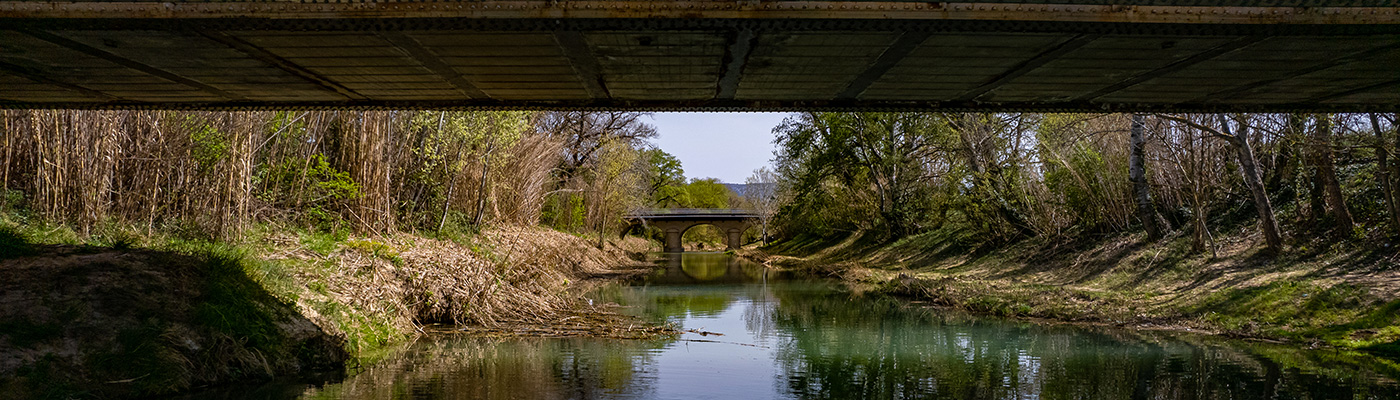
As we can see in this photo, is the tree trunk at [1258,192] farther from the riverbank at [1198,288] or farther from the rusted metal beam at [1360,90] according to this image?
the rusted metal beam at [1360,90]

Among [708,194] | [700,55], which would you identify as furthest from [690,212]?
[700,55]

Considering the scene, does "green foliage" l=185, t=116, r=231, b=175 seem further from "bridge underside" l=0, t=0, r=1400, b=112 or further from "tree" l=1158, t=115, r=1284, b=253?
"tree" l=1158, t=115, r=1284, b=253

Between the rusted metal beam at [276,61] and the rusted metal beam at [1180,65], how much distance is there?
21.6 feet

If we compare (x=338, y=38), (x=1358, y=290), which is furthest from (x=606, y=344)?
(x=1358, y=290)

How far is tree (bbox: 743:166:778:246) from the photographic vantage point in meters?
73.8

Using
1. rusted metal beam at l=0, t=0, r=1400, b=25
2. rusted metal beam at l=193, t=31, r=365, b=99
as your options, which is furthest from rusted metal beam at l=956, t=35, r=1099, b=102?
rusted metal beam at l=193, t=31, r=365, b=99

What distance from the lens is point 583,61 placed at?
21.6 feet

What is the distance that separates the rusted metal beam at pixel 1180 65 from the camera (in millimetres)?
5966

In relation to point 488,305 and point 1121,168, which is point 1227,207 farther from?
point 488,305

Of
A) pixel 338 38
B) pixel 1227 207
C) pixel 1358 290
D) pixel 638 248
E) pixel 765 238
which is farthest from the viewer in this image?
pixel 765 238

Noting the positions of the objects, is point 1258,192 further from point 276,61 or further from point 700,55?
point 276,61

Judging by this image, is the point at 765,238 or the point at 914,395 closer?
the point at 914,395

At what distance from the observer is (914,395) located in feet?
25.8

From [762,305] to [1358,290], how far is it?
10.2 meters
